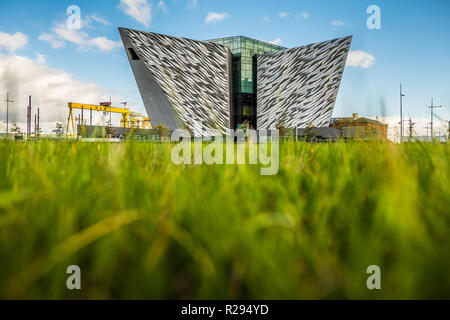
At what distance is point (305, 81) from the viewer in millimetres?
27641

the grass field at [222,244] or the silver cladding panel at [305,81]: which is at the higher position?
the silver cladding panel at [305,81]

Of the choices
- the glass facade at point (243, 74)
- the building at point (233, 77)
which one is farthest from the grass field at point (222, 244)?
the glass facade at point (243, 74)

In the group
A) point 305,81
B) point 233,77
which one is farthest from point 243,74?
point 305,81

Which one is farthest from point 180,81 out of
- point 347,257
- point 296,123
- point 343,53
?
point 347,257

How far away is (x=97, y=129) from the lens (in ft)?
6.38

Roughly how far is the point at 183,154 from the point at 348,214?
126 centimetres

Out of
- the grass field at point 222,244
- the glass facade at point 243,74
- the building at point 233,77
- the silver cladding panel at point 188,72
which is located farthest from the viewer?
the glass facade at point 243,74

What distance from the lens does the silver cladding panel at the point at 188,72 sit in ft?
77.0

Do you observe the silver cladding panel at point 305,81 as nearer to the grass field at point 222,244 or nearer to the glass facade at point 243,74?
the glass facade at point 243,74

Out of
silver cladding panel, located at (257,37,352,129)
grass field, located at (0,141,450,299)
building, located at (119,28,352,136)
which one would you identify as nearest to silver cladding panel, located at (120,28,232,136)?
building, located at (119,28,352,136)

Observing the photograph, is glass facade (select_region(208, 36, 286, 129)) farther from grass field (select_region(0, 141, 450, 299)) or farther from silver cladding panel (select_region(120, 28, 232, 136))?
grass field (select_region(0, 141, 450, 299))

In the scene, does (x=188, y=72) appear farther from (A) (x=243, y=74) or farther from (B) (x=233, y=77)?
(A) (x=243, y=74)
